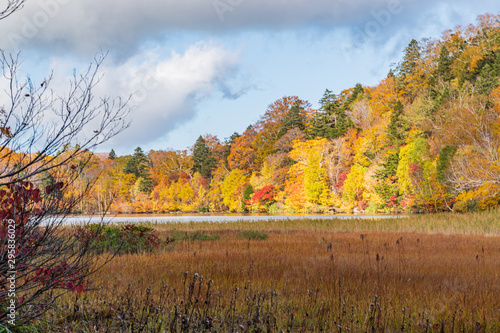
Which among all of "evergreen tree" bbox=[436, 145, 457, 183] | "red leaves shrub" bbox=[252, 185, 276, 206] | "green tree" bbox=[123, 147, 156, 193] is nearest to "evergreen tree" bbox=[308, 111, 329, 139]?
"red leaves shrub" bbox=[252, 185, 276, 206]

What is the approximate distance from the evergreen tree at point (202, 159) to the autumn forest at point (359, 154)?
7.9 inches

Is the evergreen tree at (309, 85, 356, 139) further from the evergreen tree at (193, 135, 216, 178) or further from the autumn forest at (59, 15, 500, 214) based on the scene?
the evergreen tree at (193, 135, 216, 178)

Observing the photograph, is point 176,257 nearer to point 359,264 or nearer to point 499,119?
point 359,264

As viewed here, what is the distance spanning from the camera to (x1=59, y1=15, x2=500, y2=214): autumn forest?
3291 centimetres

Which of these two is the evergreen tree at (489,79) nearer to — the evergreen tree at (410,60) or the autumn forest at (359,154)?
the autumn forest at (359,154)

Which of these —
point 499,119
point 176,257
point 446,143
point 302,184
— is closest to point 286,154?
point 302,184

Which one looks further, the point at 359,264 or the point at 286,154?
the point at 286,154

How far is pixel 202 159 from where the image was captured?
219 feet

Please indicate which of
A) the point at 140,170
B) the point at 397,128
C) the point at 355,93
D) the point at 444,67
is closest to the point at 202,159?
the point at 140,170

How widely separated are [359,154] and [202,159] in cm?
2952

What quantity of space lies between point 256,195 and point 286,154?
22.7ft

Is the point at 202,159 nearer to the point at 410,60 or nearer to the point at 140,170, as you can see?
the point at 140,170

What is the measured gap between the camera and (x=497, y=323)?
14.7 ft

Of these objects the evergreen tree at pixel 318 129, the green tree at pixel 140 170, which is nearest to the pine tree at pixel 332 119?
the evergreen tree at pixel 318 129
